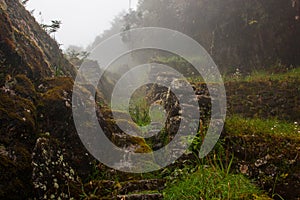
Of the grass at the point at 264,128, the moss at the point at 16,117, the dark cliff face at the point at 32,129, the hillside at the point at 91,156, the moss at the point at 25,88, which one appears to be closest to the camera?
the dark cliff face at the point at 32,129

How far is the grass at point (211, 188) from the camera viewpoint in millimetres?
4230

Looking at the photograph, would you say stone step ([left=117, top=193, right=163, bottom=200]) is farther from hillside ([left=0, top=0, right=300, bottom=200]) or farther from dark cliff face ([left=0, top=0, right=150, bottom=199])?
dark cliff face ([left=0, top=0, right=150, bottom=199])

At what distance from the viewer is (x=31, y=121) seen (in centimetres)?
487

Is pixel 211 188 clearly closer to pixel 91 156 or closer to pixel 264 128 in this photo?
pixel 91 156

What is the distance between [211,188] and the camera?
14.2 feet

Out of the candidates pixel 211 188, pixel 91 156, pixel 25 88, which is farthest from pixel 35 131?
pixel 211 188

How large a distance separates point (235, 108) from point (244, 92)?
1.48m

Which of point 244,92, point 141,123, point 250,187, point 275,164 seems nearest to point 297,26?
point 244,92

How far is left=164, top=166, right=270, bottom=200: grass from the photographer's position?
13.9 ft

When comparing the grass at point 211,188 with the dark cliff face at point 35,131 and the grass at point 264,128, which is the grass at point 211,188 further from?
the grass at point 264,128

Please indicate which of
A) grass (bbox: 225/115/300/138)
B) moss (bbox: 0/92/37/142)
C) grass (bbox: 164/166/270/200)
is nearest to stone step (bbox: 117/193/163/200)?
grass (bbox: 164/166/270/200)

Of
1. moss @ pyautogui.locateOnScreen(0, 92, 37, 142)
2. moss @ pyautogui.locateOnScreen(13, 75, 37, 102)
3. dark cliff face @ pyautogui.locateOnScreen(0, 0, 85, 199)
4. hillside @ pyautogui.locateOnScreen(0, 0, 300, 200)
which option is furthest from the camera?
moss @ pyautogui.locateOnScreen(13, 75, 37, 102)

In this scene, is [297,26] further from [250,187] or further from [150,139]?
[250,187]

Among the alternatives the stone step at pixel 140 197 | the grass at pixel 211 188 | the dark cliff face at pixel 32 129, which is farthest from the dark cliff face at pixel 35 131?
the grass at pixel 211 188
